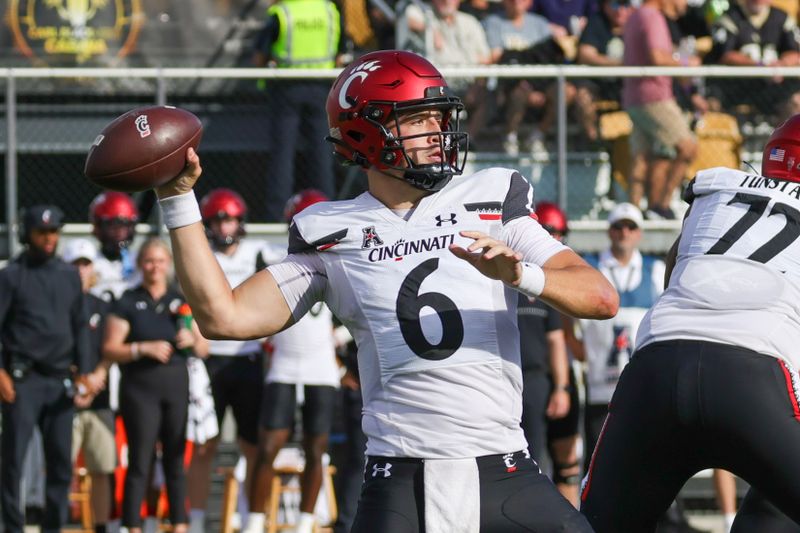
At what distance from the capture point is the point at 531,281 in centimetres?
343

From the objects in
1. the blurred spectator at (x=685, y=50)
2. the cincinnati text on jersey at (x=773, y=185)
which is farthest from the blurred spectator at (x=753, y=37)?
the cincinnati text on jersey at (x=773, y=185)

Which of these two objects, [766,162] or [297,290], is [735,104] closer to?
[766,162]

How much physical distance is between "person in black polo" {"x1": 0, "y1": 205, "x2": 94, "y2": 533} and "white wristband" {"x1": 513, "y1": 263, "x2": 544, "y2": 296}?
217 inches

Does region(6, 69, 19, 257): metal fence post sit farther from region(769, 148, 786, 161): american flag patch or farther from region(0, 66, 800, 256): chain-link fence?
region(769, 148, 786, 161): american flag patch

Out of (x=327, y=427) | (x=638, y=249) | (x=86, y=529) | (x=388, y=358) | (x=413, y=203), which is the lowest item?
(x=86, y=529)

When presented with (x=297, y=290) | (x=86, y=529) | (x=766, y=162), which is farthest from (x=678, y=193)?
(x=297, y=290)

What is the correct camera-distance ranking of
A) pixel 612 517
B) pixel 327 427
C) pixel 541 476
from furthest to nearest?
pixel 327 427 → pixel 612 517 → pixel 541 476

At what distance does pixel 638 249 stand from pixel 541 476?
21.8 feet

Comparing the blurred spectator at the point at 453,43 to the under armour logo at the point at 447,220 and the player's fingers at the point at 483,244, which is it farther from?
the player's fingers at the point at 483,244

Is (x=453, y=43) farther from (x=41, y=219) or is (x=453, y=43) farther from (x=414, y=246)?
(x=414, y=246)

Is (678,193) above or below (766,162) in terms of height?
below

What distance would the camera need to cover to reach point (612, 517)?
4.32 meters

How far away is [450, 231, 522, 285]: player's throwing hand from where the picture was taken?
131 inches

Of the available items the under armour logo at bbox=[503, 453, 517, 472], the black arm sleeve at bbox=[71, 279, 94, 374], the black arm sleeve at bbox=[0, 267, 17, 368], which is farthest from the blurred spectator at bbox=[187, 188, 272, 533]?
the under armour logo at bbox=[503, 453, 517, 472]
